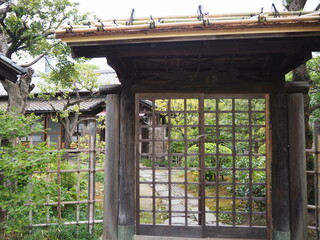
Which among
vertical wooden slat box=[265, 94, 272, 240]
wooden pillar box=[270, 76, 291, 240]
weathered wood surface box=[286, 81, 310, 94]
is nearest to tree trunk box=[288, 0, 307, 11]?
weathered wood surface box=[286, 81, 310, 94]

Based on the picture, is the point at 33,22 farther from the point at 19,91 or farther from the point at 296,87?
the point at 296,87

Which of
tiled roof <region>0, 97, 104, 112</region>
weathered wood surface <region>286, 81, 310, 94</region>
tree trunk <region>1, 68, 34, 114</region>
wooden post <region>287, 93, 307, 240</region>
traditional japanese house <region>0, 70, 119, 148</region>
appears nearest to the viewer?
wooden post <region>287, 93, 307, 240</region>

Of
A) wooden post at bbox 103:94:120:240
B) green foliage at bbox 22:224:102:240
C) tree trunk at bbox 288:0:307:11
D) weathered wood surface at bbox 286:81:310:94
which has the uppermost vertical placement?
tree trunk at bbox 288:0:307:11

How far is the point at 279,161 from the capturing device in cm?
389

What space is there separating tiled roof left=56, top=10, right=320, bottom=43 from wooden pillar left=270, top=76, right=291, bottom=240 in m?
1.40

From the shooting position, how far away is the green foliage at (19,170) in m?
3.54

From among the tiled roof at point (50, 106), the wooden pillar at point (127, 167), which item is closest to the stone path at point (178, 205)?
the wooden pillar at point (127, 167)

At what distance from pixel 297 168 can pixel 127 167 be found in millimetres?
2845

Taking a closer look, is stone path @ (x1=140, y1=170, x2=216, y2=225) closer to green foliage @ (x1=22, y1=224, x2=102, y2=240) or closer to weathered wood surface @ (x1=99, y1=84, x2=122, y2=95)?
green foliage @ (x1=22, y1=224, x2=102, y2=240)

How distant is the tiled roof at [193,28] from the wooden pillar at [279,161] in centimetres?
140

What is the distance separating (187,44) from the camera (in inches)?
122

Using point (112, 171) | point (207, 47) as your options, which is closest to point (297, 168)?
point (207, 47)

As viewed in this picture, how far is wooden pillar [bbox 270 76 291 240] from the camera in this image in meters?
3.83

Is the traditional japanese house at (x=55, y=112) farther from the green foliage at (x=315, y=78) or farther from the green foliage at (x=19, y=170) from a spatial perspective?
the green foliage at (x=315, y=78)
